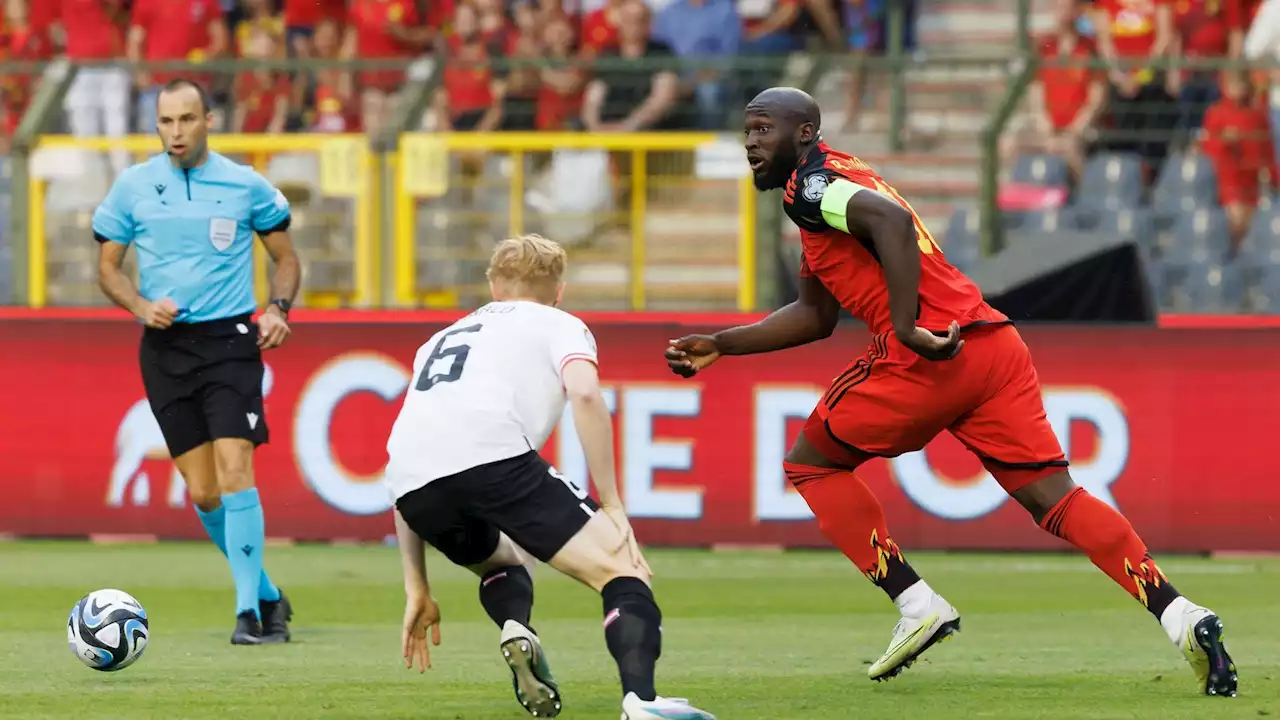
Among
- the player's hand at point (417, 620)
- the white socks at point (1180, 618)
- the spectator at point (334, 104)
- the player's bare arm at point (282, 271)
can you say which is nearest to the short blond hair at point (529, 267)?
the player's hand at point (417, 620)

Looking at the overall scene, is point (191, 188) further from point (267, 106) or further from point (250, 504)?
point (267, 106)

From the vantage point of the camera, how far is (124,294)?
349 inches

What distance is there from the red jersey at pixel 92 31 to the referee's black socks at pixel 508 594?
39.8 ft

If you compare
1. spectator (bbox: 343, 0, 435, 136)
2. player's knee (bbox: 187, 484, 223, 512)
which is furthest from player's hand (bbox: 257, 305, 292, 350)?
spectator (bbox: 343, 0, 435, 136)

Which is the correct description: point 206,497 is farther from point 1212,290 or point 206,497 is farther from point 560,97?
point 1212,290

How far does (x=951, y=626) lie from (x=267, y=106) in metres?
9.31

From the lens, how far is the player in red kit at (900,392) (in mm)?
6953

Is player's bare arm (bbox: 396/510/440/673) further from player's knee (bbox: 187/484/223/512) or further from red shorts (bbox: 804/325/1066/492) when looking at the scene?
player's knee (bbox: 187/484/223/512)

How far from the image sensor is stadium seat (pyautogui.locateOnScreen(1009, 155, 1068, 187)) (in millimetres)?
14953

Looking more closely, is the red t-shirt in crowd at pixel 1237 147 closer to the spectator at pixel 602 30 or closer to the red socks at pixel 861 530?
the spectator at pixel 602 30

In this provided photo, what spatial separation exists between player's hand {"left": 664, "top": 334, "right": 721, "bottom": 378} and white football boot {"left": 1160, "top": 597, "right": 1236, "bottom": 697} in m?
1.76

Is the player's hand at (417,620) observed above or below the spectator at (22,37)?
below

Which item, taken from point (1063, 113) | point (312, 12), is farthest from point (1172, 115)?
point (312, 12)

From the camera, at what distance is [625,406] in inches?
495
